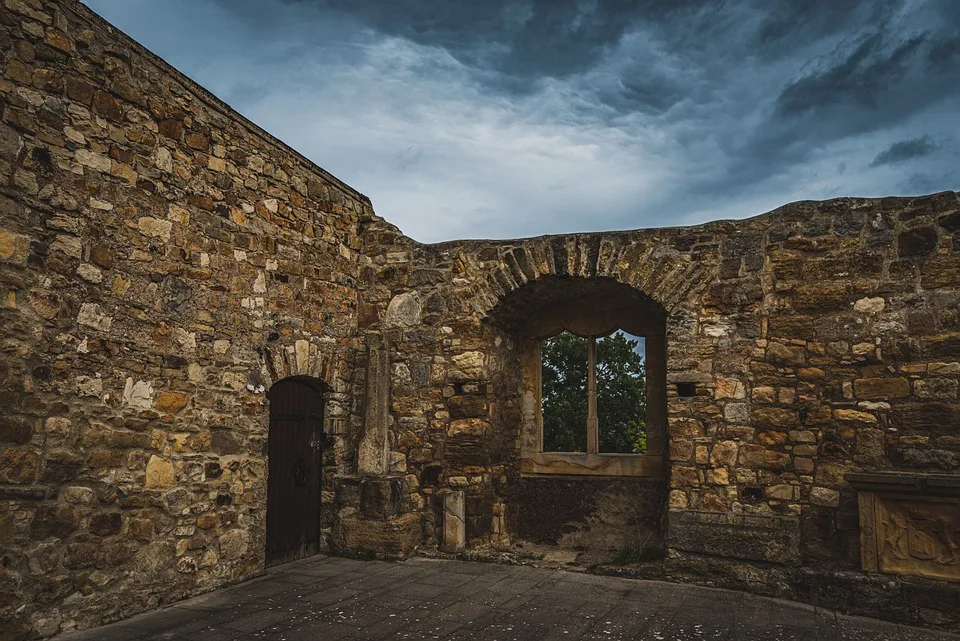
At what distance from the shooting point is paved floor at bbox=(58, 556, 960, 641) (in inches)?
160

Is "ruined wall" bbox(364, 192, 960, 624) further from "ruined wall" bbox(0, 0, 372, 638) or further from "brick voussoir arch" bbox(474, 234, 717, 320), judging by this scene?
"ruined wall" bbox(0, 0, 372, 638)

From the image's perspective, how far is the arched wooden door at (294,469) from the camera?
5.84 m

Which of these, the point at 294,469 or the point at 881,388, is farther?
the point at 294,469

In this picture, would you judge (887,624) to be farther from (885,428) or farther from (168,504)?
(168,504)

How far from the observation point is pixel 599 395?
1384cm

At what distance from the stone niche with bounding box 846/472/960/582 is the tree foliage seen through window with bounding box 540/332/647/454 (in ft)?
27.6

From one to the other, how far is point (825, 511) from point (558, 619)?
2242 mm

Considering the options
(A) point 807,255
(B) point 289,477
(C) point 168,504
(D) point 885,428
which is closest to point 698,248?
(A) point 807,255

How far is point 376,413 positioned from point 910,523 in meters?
4.25

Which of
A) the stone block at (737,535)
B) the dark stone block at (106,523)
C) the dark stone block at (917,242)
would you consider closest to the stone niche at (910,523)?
the stone block at (737,535)

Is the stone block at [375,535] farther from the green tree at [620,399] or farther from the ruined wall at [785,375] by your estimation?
the green tree at [620,399]

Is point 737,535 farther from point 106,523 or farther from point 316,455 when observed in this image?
point 106,523

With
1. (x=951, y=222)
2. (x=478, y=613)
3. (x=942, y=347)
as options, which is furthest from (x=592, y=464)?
(x=951, y=222)

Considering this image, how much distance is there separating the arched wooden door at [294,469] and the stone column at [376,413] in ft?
1.39
